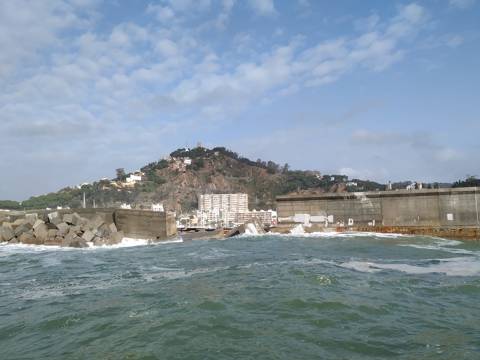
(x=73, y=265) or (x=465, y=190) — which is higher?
(x=465, y=190)

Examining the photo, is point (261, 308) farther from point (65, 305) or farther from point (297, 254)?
point (297, 254)

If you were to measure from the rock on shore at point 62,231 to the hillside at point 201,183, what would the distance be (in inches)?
3900

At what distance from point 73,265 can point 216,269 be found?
5702mm

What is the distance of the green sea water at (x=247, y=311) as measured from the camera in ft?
18.5

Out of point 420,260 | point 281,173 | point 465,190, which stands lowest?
point 420,260

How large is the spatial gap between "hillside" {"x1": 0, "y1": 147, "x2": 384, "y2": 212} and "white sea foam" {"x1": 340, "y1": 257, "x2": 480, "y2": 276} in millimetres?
116464

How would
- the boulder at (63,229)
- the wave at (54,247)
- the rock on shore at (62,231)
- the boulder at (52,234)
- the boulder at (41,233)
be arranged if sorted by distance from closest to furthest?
the wave at (54,247), the rock on shore at (62,231), the boulder at (41,233), the boulder at (52,234), the boulder at (63,229)

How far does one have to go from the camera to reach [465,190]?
2684 cm

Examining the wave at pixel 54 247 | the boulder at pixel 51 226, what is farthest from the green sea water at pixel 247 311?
the boulder at pixel 51 226

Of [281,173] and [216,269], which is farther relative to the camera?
[281,173]

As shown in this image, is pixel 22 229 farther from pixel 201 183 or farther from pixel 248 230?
pixel 201 183

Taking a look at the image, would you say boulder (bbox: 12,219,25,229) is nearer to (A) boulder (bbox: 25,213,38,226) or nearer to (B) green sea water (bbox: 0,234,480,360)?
(A) boulder (bbox: 25,213,38,226)

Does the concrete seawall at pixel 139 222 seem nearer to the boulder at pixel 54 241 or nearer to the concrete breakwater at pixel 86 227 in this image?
the concrete breakwater at pixel 86 227

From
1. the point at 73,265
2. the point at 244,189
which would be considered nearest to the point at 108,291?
the point at 73,265
